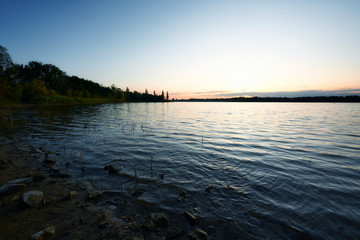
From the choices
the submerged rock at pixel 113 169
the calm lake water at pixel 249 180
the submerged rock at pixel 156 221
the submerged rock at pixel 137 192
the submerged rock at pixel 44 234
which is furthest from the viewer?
the submerged rock at pixel 113 169

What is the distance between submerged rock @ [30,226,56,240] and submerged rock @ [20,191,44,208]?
6.49 feet

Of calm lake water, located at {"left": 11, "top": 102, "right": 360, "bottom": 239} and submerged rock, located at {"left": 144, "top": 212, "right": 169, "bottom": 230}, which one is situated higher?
submerged rock, located at {"left": 144, "top": 212, "right": 169, "bottom": 230}

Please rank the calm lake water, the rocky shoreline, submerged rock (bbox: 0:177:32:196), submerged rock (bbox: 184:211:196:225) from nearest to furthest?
the rocky shoreline → submerged rock (bbox: 184:211:196:225) → the calm lake water → submerged rock (bbox: 0:177:32:196)

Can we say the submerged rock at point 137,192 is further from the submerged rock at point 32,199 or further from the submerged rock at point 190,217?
the submerged rock at point 32,199

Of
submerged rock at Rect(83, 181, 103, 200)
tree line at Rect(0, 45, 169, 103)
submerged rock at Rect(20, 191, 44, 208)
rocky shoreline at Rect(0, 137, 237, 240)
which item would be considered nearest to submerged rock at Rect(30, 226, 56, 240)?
rocky shoreline at Rect(0, 137, 237, 240)

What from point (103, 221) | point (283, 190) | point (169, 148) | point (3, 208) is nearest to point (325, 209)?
point (283, 190)

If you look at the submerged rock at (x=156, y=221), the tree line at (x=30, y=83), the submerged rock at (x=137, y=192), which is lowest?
the submerged rock at (x=137, y=192)

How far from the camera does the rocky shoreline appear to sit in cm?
442

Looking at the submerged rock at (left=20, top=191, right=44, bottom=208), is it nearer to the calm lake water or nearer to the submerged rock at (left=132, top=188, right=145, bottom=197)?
the calm lake water

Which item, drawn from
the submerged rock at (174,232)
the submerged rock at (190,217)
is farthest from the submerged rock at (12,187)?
the submerged rock at (190,217)

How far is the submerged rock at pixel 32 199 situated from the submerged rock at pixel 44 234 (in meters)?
1.98

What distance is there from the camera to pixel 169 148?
1401 cm

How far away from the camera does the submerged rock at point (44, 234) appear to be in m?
3.98

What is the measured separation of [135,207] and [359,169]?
13.6 meters
